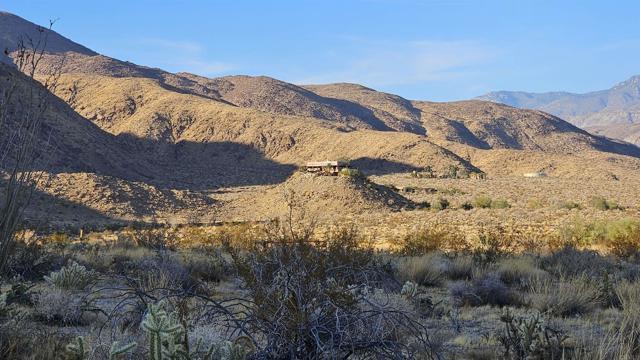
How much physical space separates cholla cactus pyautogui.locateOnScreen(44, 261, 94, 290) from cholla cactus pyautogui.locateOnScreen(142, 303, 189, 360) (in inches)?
240

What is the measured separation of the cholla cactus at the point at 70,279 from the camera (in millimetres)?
9266

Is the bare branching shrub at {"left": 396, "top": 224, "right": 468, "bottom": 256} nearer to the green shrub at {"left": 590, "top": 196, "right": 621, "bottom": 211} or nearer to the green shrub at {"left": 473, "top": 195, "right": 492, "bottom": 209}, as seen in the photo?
the green shrub at {"left": 473, "top": 195, "right": 492, "bottom": 209}

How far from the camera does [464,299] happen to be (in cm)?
1000

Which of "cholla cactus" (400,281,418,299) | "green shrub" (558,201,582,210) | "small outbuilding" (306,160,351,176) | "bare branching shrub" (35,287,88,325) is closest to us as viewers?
"bare branching shrub" (35,287,88,325)

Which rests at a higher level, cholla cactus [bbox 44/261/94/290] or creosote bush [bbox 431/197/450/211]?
cholla cactus [bbox 44/261/94/290]

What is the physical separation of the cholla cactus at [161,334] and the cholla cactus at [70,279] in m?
6.09

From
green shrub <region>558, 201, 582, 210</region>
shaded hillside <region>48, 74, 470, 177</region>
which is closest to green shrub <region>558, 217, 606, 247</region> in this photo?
green shrub <region>558, 201, 582, 210</region>

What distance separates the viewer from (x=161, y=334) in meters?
3.56

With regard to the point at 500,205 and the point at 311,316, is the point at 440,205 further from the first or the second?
the point at 311,316

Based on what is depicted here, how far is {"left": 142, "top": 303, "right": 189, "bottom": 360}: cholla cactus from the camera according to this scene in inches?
139

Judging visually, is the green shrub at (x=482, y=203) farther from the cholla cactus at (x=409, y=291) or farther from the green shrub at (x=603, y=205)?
the cholla cactus at (x=409, y=291)

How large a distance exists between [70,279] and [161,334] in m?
6.44

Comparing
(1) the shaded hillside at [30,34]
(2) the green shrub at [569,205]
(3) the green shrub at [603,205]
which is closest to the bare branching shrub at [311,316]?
(2) the green shrub at [569,205]

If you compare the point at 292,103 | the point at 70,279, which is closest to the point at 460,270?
the point at 70,279
